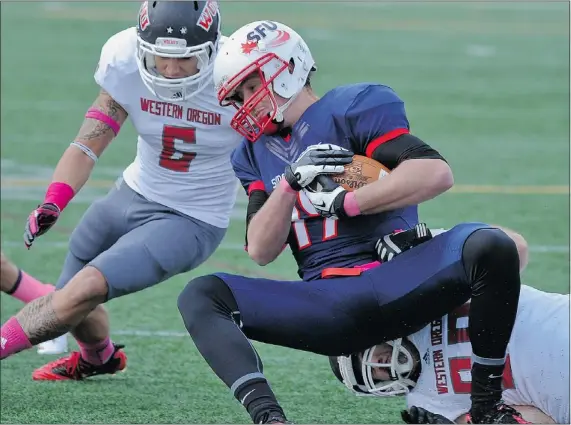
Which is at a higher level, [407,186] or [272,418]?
[407,186]

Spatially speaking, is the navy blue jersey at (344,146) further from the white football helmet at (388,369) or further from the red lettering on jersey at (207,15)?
the red lettering on jersey at (207,15)

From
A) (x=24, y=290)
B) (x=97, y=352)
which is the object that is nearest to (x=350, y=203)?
(x=97, y=352)

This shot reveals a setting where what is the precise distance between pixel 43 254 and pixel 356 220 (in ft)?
12.4

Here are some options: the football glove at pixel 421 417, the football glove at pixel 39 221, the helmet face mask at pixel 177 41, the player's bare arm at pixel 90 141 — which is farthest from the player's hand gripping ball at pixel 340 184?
the player's bare arm at pixel 90 141

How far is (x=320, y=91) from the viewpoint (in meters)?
12.7

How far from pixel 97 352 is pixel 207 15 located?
1.52 meters

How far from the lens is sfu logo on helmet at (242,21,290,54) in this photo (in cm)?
416

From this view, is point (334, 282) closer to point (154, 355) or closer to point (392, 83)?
point (154, 355)

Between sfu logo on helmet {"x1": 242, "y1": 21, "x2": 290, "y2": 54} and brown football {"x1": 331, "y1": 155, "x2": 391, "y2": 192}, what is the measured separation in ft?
1.61

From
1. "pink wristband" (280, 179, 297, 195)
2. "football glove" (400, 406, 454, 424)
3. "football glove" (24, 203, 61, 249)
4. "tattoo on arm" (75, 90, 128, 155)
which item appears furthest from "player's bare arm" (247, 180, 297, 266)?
"tattoo on arm" (75, 90, 128, 155)

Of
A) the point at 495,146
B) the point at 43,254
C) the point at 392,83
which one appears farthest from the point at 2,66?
the point at 43,254

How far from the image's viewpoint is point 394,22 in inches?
756

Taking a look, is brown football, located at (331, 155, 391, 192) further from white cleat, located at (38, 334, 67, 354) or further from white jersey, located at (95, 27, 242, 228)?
white cleat, located at (38, 334, 67, 354)

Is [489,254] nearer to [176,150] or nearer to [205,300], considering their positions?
[205,300]
